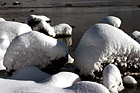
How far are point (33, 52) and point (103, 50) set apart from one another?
262cm

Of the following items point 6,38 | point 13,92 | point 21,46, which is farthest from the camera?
point 6,38

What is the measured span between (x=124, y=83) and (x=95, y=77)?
1.06 meters

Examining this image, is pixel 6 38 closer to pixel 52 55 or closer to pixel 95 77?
pixel 52 55

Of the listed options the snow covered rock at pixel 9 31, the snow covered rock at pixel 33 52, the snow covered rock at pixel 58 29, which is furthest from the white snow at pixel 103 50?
the snow covered rock at pixel 58 29

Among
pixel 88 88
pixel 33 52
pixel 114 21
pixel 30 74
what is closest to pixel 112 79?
pixel 88 88

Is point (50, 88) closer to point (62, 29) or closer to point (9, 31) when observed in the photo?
point (9, 31)

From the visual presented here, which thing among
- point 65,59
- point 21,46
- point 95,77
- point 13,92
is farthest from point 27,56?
point 13,92

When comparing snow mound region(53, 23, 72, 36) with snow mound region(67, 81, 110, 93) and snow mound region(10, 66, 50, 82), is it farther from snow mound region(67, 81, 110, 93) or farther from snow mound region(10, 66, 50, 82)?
snow mound region(67, 81, 110, 93)

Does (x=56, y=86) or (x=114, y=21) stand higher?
(x=114, y=21)

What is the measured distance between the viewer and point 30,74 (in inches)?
401

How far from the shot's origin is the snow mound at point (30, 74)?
9.92m

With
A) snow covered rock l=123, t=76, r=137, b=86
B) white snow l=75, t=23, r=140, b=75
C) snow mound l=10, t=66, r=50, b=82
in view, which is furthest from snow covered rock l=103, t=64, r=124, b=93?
snow mound l=10, t=66, r=50, b=82

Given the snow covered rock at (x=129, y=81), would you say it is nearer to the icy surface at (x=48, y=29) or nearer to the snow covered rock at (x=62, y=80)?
the snow covered rock at (x=62, y=80)

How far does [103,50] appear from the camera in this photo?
10.6 metres
